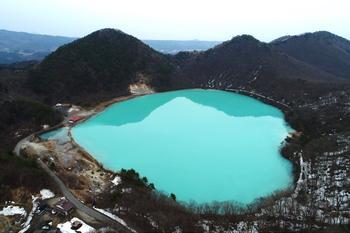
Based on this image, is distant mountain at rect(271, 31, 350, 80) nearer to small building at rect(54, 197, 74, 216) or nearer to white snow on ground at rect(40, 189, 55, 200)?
white snow on ground at rect(40, 189, 55, 200)

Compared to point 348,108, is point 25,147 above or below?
below

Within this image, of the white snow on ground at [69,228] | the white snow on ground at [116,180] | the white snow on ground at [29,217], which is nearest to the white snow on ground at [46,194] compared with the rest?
the white snow on ground at [29,217]

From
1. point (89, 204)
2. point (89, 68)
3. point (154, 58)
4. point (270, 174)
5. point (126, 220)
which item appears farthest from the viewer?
point (154, 58)

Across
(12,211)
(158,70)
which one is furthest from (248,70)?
(12,211)

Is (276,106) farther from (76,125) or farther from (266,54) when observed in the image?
(76,125)

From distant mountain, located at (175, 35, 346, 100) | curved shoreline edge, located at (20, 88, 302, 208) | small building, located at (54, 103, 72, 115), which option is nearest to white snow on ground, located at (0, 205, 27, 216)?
curved shoreline edge, located at (20, 88, 302, 208)

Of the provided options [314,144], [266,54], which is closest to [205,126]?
[314,144]
